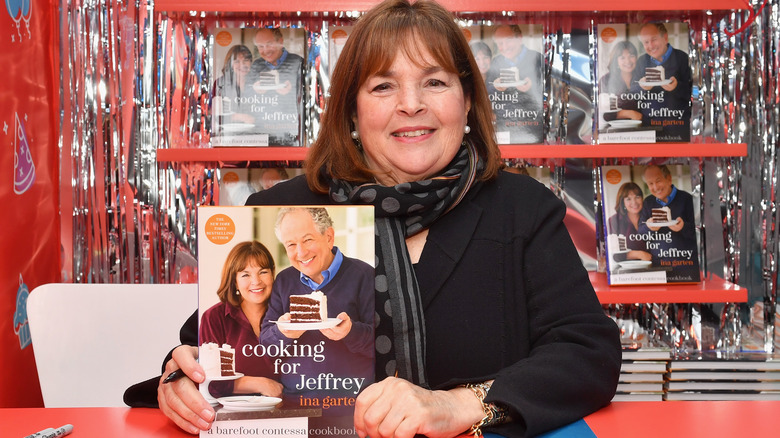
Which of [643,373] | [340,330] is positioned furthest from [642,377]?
[340,330]

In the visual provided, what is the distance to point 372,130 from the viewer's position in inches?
60.4

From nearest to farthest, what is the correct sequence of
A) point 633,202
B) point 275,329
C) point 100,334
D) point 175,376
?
point 275,329 → point 175,376 → point 100,334 → point 633,202

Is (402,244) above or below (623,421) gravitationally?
above

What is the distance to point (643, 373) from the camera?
7.63 feet

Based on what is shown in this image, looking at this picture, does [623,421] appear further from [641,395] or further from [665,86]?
[665,86]

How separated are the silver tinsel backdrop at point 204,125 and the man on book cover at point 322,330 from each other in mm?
1433

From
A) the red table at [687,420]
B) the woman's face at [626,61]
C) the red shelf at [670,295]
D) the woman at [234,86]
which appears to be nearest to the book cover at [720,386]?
the red shelf at [670,295]

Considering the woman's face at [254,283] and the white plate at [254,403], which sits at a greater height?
the woman's face at [254,283]

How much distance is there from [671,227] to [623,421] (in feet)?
4.66

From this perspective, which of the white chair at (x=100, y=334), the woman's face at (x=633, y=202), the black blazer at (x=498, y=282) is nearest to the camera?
the black blazer at (x=498, y=282)

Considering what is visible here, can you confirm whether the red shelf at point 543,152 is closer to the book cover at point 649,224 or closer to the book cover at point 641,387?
the book cover at point 649,224

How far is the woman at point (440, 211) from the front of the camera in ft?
4.49

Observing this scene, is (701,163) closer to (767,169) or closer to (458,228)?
(767,169)

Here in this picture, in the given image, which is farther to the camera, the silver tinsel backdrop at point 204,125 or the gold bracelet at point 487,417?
the silver tinsel backdrop at point 204,125
